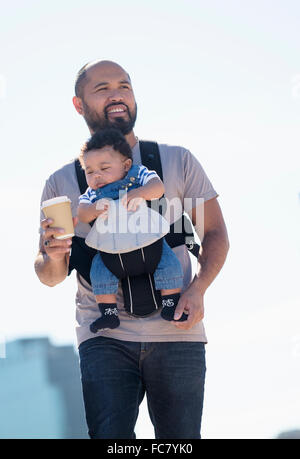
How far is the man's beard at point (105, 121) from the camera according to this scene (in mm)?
5547

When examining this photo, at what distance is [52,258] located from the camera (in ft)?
16.6

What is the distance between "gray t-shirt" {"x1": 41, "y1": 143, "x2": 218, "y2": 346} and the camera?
16.9ft

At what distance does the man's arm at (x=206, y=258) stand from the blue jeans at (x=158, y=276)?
0.13 metres

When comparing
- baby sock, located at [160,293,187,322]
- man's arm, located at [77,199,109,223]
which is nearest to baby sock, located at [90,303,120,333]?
baby sock, located at [160,293,187,322]

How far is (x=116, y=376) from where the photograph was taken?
5.02 metres

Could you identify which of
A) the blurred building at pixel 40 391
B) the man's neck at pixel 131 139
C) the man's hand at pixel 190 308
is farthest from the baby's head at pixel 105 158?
the blurred building at pixel 40 391

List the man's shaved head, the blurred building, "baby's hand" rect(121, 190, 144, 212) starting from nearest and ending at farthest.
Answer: "baby's hand" rect(121, 190, 144, 212), the man's shaved head, the blurred building

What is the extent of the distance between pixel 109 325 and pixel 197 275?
69 cm

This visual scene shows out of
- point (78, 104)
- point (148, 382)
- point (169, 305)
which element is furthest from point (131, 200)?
point (78, 104)

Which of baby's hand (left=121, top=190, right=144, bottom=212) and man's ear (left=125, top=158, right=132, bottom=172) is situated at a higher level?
man's ear (left=125, top=158, right=132, bottom=172)

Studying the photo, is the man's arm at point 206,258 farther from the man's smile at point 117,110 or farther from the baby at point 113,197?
the man's smile at point 117,110

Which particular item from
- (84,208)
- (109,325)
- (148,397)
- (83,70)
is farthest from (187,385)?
(83,70)

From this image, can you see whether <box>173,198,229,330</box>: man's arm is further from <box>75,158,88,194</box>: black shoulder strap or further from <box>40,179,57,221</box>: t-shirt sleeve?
<box>40,179,57,221</box>: t-shirt sleeve

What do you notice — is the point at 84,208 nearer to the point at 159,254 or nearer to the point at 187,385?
the point at 159,254
